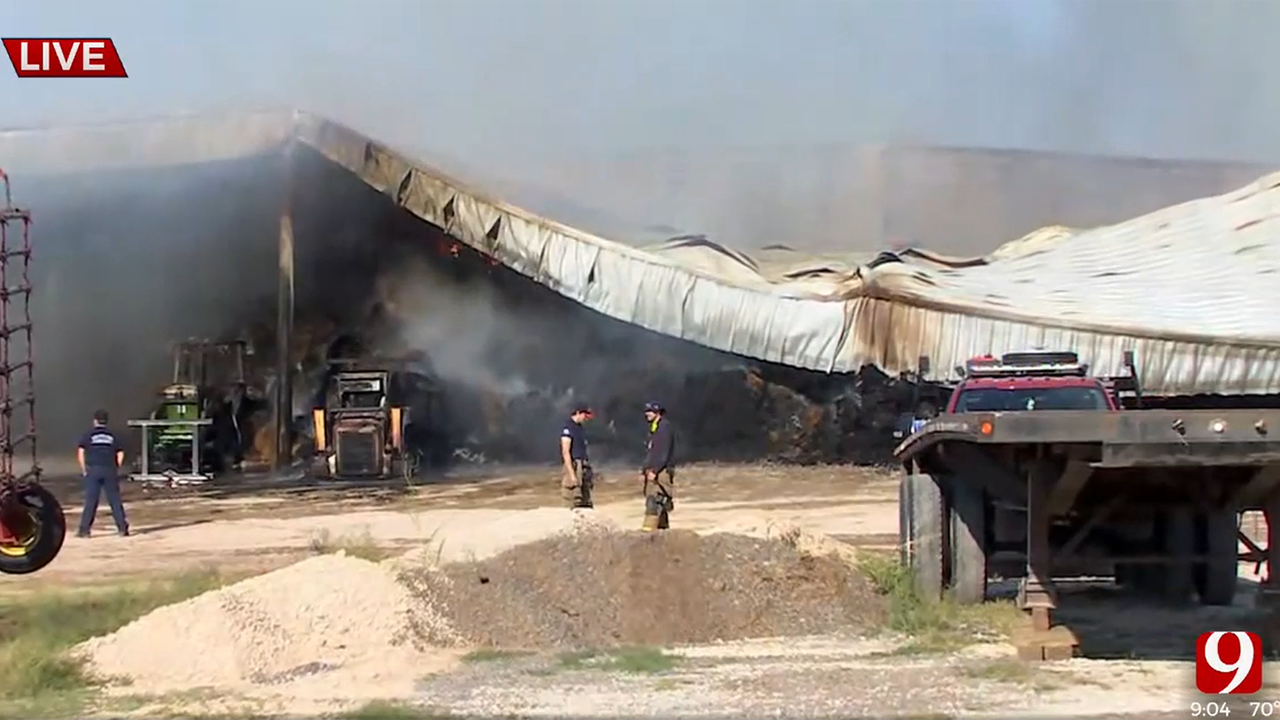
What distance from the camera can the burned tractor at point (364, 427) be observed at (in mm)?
21672

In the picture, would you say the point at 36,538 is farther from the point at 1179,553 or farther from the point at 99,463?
the point at 1179,553

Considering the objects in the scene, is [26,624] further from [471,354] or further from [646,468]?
[471,354]

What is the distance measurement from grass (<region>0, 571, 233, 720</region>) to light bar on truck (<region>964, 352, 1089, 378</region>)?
19.2 ft

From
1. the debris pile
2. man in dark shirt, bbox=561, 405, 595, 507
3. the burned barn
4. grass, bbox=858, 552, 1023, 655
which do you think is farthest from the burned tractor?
grass, bbox=858, 552, 1023, 655

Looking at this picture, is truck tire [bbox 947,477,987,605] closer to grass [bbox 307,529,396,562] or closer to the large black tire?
grass [bbox 307,529,396,562]

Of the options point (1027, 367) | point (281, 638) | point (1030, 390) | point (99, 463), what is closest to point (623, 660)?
point (281, 638)

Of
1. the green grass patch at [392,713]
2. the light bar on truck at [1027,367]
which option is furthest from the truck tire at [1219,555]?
the green grass patch at [392,713]

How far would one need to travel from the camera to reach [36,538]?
10.5m

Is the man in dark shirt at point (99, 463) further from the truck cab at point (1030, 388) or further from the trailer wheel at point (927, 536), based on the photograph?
the trailer wheel at point (927, 536)

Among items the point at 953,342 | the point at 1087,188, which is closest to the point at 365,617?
the point at 953,342

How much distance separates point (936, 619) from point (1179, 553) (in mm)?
1438

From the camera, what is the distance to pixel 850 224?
25.6 metres

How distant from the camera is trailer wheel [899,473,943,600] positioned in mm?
9141

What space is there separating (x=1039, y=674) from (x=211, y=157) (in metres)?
17.8
